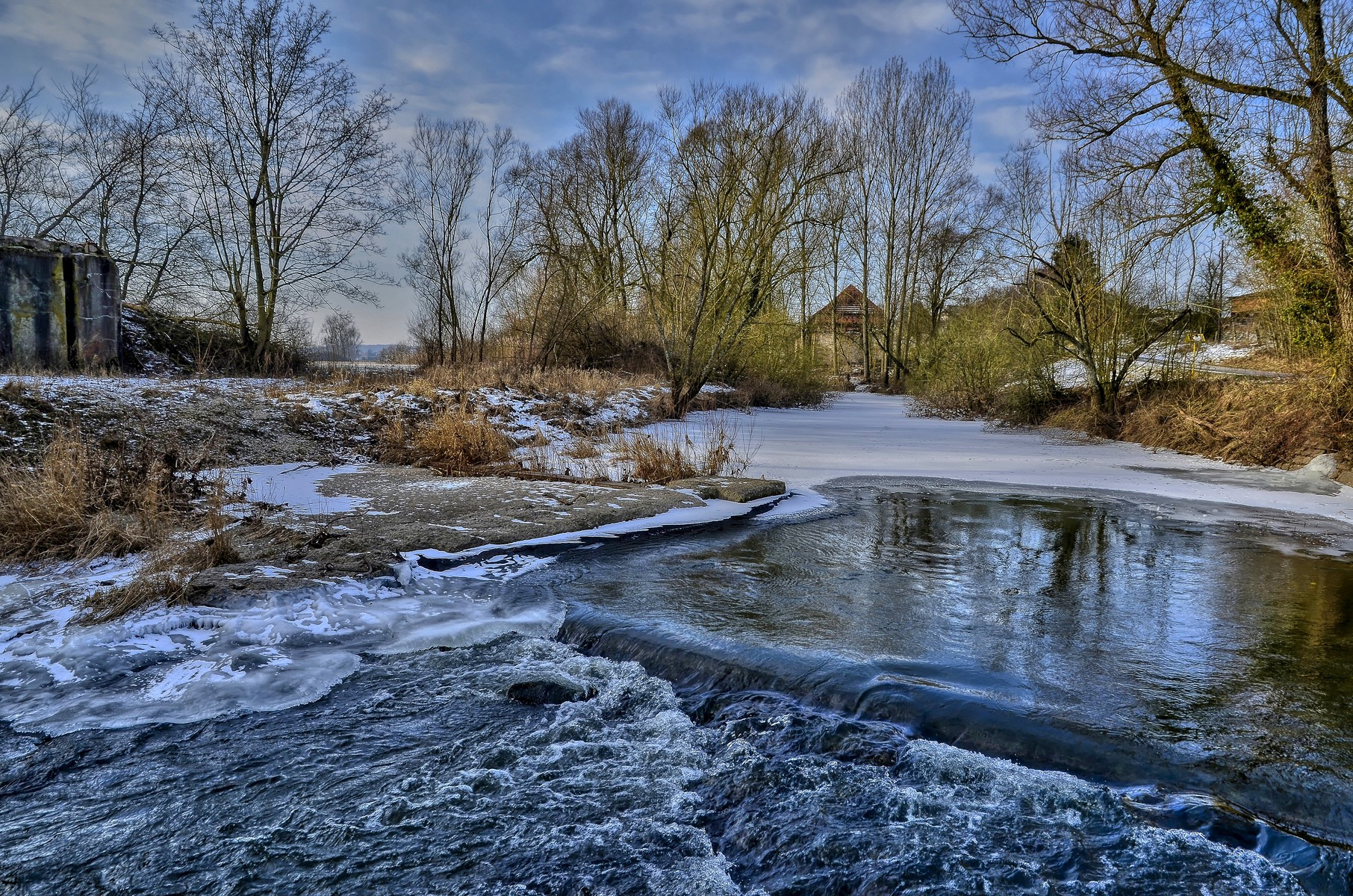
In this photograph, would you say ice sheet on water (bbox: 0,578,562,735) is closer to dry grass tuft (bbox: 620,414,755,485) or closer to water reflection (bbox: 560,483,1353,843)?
water reflection (bbox: 560,483,1353,843)

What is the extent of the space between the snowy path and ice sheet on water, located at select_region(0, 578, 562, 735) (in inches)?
208

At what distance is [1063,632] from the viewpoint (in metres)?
4.07

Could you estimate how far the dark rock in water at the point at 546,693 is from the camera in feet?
11.3

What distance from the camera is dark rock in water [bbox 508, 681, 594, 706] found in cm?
345

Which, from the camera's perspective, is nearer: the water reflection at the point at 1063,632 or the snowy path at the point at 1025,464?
the water reflection at the point at 1063,632

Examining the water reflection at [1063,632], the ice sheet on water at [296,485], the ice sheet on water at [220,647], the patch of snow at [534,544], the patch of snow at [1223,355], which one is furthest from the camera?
the patch of snow at [1223,355]

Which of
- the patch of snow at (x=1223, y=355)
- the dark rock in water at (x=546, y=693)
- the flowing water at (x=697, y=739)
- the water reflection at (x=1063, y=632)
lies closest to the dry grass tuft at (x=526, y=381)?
the water reflection at (x=1063, y=632)

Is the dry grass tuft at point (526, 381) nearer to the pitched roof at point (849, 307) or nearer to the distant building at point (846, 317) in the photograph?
the distant building at point (846, 317)

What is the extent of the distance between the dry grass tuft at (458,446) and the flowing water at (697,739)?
4.71 meters

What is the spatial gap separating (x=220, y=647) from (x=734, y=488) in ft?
16.5

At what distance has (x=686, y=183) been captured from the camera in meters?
15.7

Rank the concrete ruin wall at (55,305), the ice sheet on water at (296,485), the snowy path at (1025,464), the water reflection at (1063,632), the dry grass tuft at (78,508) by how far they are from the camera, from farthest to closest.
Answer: the concrete ruin wall at (55,305) → the snowy path at (1025,464) → the ice sheet on water at (296,485) → the dry grass tuft at (78,508) → the water reflection at (1063,632)

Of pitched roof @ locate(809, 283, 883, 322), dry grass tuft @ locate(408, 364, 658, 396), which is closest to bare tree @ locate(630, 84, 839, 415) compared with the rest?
dry grass tuft @ locate(408, 364, 658, 396)

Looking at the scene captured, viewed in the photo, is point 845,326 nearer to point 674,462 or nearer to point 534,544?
point 674,462
